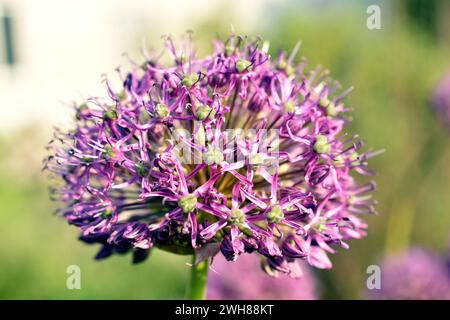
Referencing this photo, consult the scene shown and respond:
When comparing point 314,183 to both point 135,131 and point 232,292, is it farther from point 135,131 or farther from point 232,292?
point 232,292

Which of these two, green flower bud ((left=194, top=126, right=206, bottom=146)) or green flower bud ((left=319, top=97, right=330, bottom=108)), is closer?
green flower bud ((left=194, top=126, right=206, bottom=146))

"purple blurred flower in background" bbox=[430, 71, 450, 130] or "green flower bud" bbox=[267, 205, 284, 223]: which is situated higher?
"purple blurred flower in background" bbox=[430, 71, 450, 130]

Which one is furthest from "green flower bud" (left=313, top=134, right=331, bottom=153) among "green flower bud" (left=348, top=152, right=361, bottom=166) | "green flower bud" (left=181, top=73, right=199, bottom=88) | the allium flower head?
"green flower bud" (left=181, top=73, right=199, bottom=88)

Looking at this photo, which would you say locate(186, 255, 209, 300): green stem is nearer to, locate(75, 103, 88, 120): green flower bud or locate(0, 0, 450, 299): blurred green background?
locate(75, 103, 88, 120): green flower bud

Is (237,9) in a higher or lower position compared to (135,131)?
higher

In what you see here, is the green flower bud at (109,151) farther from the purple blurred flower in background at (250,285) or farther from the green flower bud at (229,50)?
the purple blurred flower in background at (250,285)

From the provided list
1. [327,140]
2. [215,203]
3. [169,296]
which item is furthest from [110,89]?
[169,296]

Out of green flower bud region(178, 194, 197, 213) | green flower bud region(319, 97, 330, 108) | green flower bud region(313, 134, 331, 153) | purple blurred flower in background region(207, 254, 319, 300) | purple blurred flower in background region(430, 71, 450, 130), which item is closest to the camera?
green flower bud region(178, 194, 197, 213)

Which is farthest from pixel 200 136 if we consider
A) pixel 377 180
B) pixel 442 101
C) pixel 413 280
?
pixel 377 180

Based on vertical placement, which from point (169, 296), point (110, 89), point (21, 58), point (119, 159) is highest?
point (21, 58)
